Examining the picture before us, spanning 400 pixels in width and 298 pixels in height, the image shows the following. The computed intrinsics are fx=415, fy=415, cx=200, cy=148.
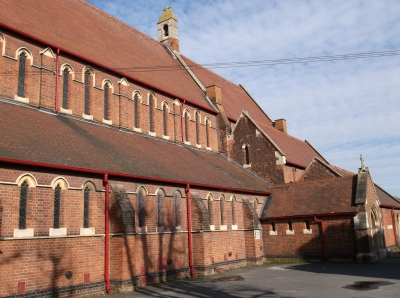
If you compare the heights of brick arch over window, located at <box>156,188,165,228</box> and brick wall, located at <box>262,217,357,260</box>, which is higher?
brick arch over window, located at <box>156,188,165,228</box>

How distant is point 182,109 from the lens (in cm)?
2450

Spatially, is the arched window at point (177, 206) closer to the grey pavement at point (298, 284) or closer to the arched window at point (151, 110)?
the grey pavement at point (298, 284)

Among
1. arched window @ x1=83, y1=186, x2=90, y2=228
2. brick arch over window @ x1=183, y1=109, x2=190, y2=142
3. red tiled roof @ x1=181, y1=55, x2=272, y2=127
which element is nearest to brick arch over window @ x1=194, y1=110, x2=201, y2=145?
brick arch over window @ x1=183, y1=109, x2=190, y2=142

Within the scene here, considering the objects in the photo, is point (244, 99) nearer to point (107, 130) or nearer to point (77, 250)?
point (107, 130)

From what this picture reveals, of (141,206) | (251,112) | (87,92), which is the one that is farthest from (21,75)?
(251,112)

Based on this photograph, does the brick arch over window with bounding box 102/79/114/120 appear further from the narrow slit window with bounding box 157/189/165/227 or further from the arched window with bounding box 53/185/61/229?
the arched window with bounding box 53/185/61/229

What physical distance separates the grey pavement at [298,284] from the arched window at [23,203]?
12.4 feet

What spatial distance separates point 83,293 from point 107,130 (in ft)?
25.5

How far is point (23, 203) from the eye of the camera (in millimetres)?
12508

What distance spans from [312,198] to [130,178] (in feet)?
36.6

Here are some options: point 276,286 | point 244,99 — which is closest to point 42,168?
point 276,286

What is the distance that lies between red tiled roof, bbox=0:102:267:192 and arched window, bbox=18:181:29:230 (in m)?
0.90

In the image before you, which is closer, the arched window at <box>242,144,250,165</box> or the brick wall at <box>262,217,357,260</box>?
the brick wall at <box>262,217,357,260</box>

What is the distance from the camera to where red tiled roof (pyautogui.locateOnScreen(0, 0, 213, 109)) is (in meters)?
18.0
